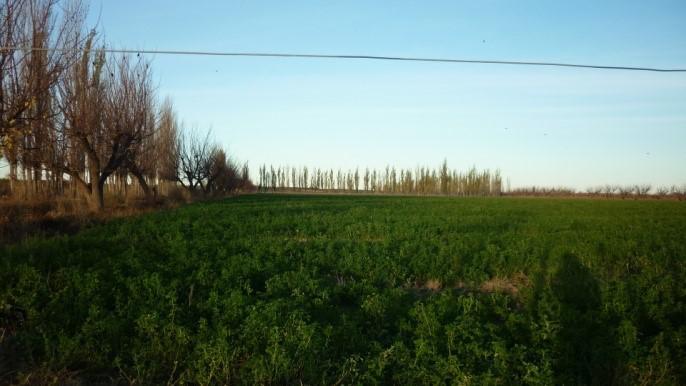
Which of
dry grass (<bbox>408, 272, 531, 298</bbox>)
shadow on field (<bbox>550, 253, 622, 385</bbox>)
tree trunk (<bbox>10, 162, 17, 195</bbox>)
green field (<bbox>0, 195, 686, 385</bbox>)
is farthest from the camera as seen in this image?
tree trunk (<bbox>10, 162, 17, 195</bbox>)

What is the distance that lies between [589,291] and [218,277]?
5.82m

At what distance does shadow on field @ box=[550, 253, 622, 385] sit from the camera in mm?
4625

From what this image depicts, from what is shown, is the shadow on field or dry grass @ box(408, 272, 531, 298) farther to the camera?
dry grass @ box(408, 272, 531, 298)

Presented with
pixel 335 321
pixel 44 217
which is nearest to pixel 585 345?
pixel 335 321

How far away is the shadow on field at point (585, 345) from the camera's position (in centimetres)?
462

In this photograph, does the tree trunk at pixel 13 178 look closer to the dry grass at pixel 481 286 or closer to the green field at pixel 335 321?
the green field at pixel 335 321

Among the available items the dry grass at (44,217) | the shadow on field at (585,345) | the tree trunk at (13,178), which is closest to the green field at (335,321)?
the shadow on field at (585,345)

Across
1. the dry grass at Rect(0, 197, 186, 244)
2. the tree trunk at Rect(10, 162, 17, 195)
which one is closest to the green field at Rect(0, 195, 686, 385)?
the dry grass at Rect(0, 197, 186, 244)

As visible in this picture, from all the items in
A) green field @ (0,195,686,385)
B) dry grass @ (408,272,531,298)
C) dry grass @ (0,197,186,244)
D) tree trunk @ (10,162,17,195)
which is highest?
tree trunk @ (10,162,17,195)

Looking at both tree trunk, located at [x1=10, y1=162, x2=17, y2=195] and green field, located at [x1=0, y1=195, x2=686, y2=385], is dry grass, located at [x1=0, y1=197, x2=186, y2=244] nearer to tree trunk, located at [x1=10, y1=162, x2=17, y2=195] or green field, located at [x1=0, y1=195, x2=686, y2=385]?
tree trunk, located at [x1=10, y1=162, x2=17, y2=195]

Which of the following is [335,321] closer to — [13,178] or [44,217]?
[44,217]

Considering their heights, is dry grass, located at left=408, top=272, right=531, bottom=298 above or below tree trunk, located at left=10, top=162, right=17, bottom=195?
below

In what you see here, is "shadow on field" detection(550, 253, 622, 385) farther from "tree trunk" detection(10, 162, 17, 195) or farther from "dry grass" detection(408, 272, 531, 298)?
"tree trunk" detection(10, 162, 17, 195)

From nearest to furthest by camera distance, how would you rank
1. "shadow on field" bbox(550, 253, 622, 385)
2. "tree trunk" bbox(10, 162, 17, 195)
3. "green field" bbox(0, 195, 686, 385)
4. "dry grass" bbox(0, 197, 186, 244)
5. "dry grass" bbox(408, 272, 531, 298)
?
"green field" bbox(0, 195, 686, 385)
"shadow on field" bbox(550, 253, 622, 385)
"dry grass" bbox(408, 272, 531, 298)
"dry grass" bbox(0, 197, 186, 244)
"tree trunk" bbox(10, 162, 17, 195)
